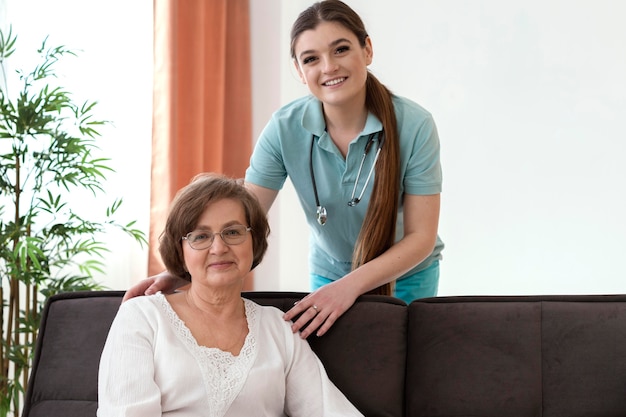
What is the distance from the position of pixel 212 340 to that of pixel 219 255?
187 millimetres

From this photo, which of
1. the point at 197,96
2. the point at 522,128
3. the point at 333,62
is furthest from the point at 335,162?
the point at 197,96

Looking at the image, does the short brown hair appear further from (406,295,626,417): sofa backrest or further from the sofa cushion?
(406,295,626,417): sofa backrest

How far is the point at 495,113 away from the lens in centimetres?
369

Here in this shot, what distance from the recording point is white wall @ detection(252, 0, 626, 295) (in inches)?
133

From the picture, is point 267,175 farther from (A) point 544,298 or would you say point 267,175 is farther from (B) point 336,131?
(A) point 544,298

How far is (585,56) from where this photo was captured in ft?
11.2

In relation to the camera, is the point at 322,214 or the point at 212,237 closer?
the point at 212,237

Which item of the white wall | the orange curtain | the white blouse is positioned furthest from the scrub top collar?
the orange curtain

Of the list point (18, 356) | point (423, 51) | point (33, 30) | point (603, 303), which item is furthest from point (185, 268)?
point (423, 51)

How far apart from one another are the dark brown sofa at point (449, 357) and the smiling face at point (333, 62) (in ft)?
1.76

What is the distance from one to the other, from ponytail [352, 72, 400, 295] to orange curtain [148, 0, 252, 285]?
2043 millimetres

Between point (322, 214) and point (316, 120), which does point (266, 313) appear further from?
point (316, 120)

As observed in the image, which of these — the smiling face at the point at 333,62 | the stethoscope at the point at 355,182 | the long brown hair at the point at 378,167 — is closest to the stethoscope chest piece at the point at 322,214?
the stethoscope at the point at 355,182

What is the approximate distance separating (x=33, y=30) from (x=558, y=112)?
7.41 ft
